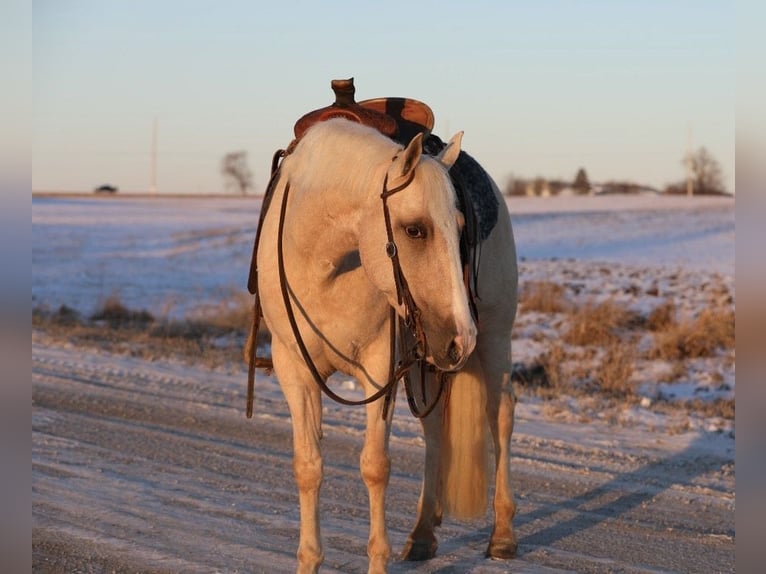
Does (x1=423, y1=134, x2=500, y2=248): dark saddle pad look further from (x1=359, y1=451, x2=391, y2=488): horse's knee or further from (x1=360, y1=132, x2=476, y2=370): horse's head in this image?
(x1=359, y1=451, x2=391, y2=488): horse's knee

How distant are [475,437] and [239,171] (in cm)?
5923

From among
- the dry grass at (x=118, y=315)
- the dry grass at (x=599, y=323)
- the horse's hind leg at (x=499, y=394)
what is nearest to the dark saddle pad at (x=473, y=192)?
the horse's hind leg at (x=499, y=394)

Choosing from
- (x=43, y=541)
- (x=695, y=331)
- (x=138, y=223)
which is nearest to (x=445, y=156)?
(x=43, y=541)

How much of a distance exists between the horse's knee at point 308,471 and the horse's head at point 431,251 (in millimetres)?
983

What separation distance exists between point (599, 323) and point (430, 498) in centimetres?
923

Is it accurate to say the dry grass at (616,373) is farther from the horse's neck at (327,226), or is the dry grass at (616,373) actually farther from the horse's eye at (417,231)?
the horse's eye at (417,231)

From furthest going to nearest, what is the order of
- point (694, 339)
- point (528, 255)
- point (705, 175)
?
point (705, 175)
point (528, 255)
point (694, 339)

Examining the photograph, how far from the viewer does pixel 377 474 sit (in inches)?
199

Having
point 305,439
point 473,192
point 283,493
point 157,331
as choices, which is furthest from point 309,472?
point 157,331

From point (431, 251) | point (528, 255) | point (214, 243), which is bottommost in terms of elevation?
point (528, 255)

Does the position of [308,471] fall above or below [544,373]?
above

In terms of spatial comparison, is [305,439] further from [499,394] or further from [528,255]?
[528,255]

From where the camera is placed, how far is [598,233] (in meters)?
33.8

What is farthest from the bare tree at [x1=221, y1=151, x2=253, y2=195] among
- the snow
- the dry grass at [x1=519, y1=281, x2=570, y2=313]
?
the dry grass at [x1=519, y1=281, x2=570, y2=313]
